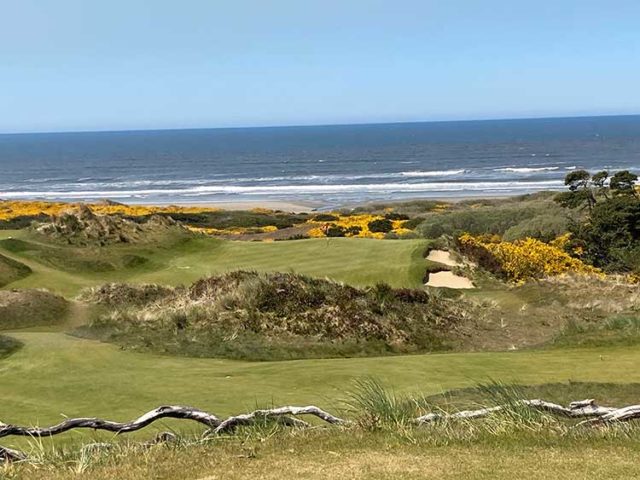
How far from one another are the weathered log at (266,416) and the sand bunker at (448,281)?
16600 millimetres

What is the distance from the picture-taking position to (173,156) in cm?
16025

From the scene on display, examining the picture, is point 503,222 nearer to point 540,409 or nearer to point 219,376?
point 219,376

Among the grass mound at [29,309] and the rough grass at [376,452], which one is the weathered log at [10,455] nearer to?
the rough grass at [376,452]

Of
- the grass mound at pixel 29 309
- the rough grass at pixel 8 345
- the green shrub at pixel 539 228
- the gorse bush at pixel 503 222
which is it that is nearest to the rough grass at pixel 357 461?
the rough grass at pixel 8 345

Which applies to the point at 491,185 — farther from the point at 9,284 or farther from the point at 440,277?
the point at 9,284

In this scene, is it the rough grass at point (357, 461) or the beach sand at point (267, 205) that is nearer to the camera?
the rough grass at point (357, 461)

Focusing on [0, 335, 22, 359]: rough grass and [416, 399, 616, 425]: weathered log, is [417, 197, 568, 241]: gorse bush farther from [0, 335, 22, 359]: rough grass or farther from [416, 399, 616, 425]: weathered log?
[416, 399, 616, 425]: weathered log

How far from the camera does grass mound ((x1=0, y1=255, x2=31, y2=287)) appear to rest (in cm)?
2180

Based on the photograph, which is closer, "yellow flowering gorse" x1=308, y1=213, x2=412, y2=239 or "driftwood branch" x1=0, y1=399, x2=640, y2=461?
"driftwood branch" x1=0, y1=399, x2=640, y2=461

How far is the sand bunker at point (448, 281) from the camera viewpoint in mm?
23453

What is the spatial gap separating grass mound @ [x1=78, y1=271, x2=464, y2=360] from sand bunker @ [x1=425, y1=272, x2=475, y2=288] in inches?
190

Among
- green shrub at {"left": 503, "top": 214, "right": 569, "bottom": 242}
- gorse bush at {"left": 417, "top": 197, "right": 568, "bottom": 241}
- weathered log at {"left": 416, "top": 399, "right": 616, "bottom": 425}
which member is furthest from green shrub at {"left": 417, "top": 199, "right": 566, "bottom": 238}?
weathered log at {"left": 416, "top": 399, "right": 616, "bottom": 425}

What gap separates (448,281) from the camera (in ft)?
77.6

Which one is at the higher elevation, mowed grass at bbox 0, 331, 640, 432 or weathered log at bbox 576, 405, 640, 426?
weathered log at bbox 576, 405, 640, 426
